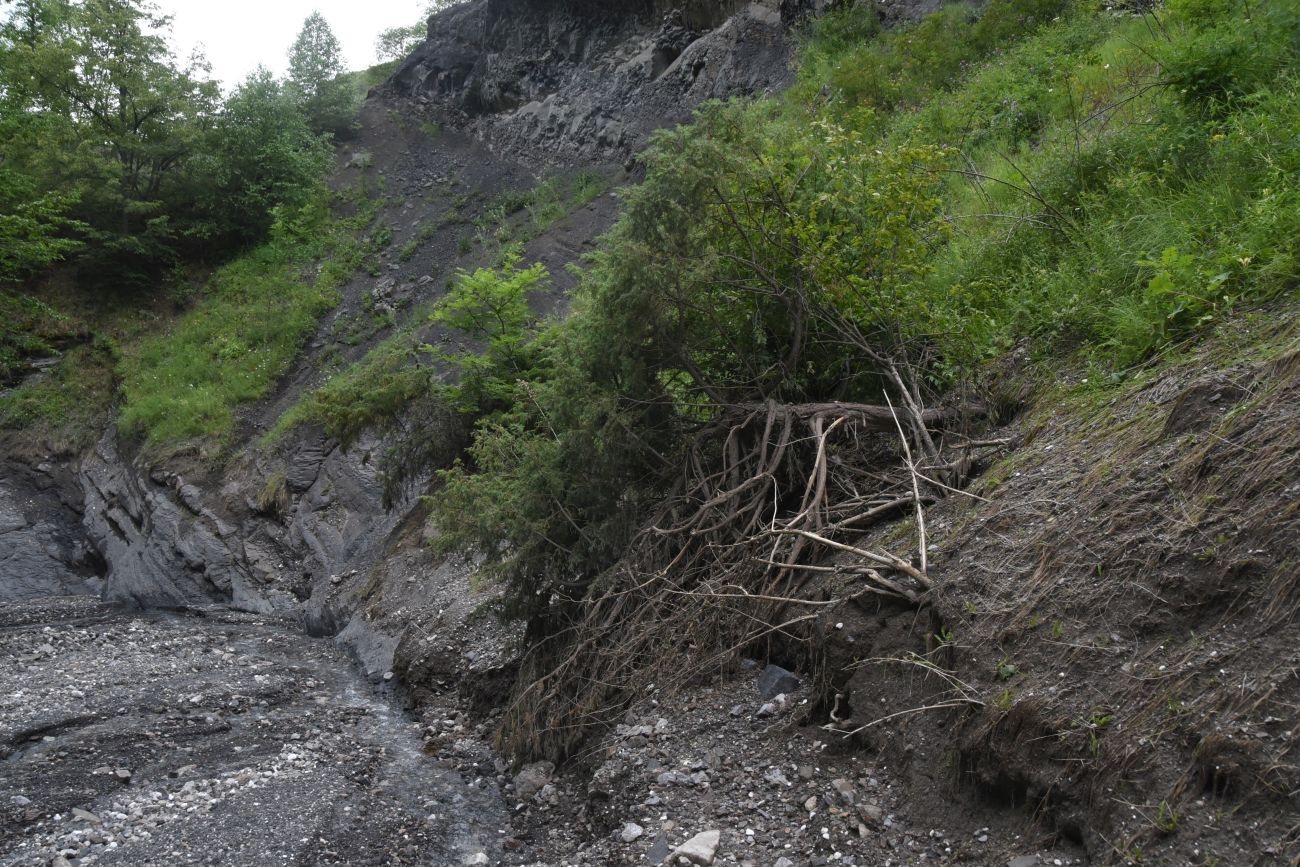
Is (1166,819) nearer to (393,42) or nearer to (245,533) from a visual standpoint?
(245,533)

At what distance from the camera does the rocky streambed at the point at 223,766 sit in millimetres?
5727

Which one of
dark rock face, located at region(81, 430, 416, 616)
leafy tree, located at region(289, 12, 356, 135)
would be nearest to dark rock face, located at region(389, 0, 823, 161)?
leafy tree, located at region(289, 12, 356, 135)

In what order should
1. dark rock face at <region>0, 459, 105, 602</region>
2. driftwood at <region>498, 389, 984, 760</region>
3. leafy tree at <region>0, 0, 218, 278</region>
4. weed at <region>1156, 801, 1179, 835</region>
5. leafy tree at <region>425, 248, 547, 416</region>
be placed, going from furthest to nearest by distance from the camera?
leafy tree at <region>0, 0, 218, 278</region>
dark rock face at <region>0, 459, 105, 602</region>
leafy tree at <region>425, 248, 547, 416</region>
driftwood at <region>498, 389, 984, 760</region>
weed at <region>1156, 801, 1179, 835</region>

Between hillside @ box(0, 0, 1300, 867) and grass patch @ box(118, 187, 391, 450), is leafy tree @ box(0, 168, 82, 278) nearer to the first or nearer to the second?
grass patch @ box(118, 187, 391, 450)

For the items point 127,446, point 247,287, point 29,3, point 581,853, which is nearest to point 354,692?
point 581,853

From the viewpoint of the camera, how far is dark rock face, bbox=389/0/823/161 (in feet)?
65.7

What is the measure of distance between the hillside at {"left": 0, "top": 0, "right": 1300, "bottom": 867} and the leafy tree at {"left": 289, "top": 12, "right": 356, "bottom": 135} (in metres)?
18.2

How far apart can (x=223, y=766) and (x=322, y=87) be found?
87.4ft

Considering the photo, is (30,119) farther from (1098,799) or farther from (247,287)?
(1098,799)

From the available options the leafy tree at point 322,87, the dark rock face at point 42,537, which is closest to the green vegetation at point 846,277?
the dark rock face at point 42,537

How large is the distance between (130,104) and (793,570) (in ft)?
80.2

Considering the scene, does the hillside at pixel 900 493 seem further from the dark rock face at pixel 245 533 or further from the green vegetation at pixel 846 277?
the dark rock face at pixel 245 533

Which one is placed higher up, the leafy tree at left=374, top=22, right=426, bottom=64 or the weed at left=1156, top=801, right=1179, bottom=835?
the leafy tree at left=374, top=22, right=426, bottom=64

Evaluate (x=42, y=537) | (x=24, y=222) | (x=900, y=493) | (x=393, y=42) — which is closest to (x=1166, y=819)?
(x=900, y=493)
